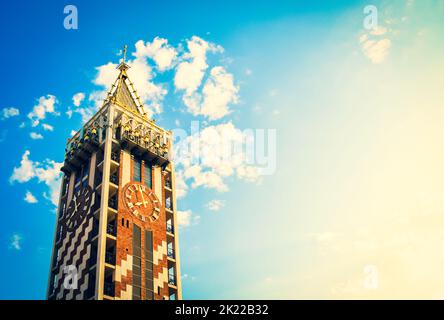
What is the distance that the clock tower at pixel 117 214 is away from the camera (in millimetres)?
47938

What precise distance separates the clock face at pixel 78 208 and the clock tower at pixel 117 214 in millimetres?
154

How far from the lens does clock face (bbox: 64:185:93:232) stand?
5482cm

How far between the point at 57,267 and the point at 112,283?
13237 mm

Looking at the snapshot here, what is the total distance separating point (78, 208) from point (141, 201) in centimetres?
885

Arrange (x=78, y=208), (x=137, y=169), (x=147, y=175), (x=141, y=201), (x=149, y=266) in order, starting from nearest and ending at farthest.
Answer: (x=149, y=266)
(x=141, y=201)
(x=78, y=208)
(x=137, y=169)
(x=147, y=175)

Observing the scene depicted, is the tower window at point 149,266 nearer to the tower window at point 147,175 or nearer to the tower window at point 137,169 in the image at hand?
the tower window at point 147,175

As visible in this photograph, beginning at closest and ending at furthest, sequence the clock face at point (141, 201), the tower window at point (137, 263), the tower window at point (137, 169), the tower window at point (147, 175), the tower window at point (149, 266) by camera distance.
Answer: the tower window at point (137, 263), the tower window at point (149, 266), the clock face at point (141, 201), the tower window at point (137, 169), the tower window at point (147, 175)

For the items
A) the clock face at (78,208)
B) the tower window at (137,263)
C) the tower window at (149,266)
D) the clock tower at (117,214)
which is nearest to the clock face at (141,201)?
the clock tower at (117,214)

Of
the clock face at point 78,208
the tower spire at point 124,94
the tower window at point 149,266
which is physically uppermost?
the tower spire at point 124,94

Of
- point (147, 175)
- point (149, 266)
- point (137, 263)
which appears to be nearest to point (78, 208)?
point (147, 175)

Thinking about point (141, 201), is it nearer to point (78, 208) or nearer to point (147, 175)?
point (147, 175)

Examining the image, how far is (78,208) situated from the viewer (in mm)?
56625
